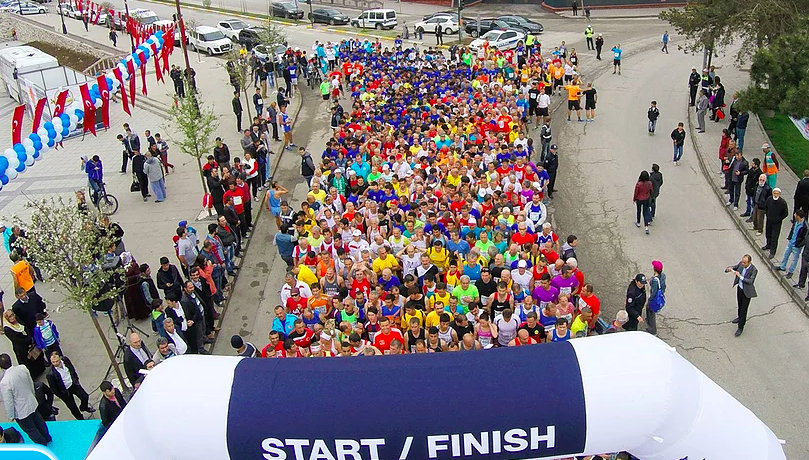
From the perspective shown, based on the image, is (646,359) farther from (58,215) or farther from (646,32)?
(646,32)

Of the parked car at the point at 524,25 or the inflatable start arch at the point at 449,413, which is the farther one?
the parked car at the point at 524,25

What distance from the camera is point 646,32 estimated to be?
118 feet

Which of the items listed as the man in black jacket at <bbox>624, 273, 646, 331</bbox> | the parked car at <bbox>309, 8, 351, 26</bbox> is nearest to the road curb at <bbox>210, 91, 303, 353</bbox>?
the man in black jacket at <bbox>624, 273, 646, 331</bbox>

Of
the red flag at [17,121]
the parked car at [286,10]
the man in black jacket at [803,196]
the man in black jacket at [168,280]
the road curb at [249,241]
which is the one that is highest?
the red flag at [17,121]

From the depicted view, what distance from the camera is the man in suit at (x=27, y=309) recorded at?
11070 mm

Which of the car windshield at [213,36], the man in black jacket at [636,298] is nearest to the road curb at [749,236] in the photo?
the man in black jacket at [636,298]

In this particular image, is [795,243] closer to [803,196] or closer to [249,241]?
[803,196]

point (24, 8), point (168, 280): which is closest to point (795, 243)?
point (168, 280)

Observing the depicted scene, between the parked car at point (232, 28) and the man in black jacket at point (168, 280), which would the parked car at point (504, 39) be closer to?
the parked car at point (232, 28)

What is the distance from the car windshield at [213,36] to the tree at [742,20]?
881 inches

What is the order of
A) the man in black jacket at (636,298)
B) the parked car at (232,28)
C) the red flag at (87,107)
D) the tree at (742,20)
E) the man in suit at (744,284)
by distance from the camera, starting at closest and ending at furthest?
the man in black jacket at (636,298)
the man in suit at (744,284)
the red flag at (87,107)
the tree at (742,20)
the parked car at (232,28)

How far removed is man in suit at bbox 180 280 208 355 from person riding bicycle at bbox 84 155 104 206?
6.99 meters

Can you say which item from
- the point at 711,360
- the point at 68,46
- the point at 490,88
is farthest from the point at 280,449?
the point at 68,46

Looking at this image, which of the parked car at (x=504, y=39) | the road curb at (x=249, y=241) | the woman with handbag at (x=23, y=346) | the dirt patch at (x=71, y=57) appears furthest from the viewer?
the dirt patch at (x=71, y=57)
